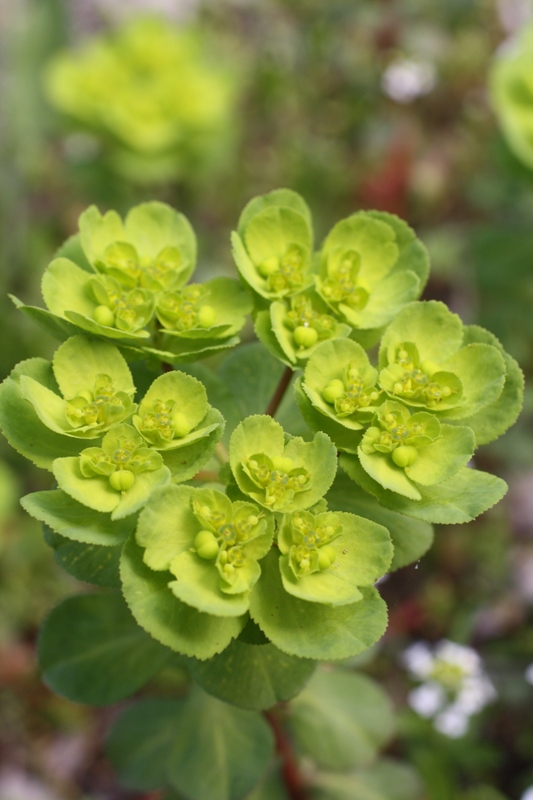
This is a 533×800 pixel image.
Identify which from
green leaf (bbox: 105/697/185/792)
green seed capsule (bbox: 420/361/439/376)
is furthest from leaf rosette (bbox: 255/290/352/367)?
green leaf (bbox: 105/697/185/792)

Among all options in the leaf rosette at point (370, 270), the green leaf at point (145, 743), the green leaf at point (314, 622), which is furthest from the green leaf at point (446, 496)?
the green leaf at point (145, 743)

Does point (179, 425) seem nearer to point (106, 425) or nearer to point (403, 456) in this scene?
point (106, 425)

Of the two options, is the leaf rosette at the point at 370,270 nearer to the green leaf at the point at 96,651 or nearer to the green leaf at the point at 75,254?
the green leaf at the point at 75,254

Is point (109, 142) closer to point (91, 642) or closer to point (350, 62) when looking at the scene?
point (350, 62)

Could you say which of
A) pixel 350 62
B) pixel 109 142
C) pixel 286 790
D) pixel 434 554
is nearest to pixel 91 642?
pixel 286 790

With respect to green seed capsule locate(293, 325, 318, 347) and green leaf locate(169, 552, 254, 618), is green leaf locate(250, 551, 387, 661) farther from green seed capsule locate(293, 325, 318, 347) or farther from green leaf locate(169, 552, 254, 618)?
green seed capsule locate(293, 325, 318, 347)

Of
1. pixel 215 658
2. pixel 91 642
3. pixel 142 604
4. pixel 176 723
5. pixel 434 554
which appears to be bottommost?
pixel 434 554
